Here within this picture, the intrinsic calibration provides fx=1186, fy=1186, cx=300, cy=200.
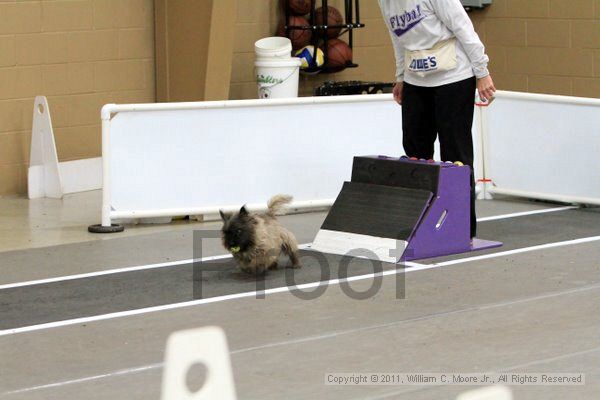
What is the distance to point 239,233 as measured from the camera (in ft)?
21.4

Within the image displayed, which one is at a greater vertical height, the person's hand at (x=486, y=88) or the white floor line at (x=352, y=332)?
the person's hand at (x=486, y=88)

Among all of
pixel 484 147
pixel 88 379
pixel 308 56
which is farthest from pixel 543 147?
pixel 88 379

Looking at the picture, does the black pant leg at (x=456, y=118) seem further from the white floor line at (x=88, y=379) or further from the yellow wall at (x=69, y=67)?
the yellow wall at (x=69, y=67)

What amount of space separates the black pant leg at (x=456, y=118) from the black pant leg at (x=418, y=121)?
0.11 meters

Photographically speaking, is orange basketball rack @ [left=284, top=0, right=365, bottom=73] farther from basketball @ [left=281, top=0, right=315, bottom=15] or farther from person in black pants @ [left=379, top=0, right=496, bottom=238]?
person in black pants @ [left=379, top=0, right=496, bottom=238]

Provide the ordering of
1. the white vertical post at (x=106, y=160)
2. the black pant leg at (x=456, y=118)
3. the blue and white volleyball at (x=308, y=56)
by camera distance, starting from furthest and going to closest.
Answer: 1. the blue and white volleyball at (x=308, y=56)
2. the white vertical post at (x=106, y=160)
3. the black pant leg at (x=456, y=118)

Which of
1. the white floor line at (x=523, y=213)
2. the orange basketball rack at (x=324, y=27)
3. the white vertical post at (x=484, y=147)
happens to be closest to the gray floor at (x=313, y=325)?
the white floor line at (x=523, y=213)

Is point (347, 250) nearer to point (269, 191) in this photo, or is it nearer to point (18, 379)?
point (269, 191)

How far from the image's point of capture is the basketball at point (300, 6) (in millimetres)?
11523

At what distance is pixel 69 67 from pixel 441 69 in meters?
4.30

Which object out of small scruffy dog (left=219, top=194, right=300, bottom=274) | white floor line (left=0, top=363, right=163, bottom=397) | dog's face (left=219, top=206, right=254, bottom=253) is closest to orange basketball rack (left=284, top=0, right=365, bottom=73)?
small scruffy dog (left=219, top=194, right=300, bottom=274)

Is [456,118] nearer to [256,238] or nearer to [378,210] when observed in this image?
[378,210]

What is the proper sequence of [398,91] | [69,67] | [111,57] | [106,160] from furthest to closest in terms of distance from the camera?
[111,57]
[69,67]
[106,160]
[398,91]

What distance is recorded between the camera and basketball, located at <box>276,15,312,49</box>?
1154 cm
